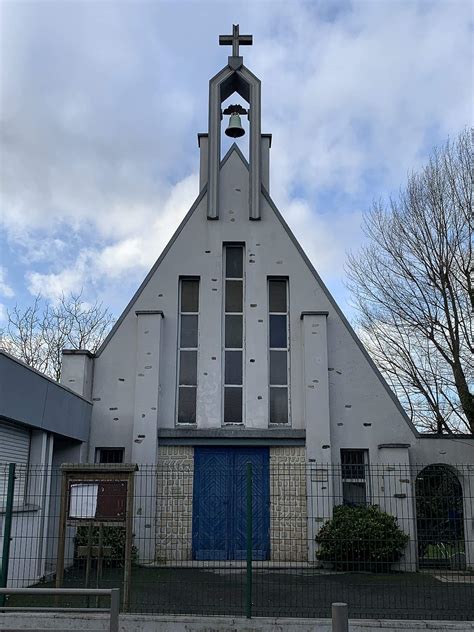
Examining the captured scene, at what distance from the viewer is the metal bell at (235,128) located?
61.9ft

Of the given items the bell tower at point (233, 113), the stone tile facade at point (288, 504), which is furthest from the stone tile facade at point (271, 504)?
the bell tower at point (233, 113)

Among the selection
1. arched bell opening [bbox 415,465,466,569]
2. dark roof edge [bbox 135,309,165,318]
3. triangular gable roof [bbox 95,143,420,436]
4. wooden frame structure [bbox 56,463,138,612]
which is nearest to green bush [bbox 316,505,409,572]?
arched bell opening [bbox 415,465,466,569]

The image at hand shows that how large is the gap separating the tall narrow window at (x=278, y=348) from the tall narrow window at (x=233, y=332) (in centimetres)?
80

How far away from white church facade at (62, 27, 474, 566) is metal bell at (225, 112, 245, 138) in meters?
0.41

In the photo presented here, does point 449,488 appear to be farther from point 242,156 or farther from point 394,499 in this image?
point 242,156

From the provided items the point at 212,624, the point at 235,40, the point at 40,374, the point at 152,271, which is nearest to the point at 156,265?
the point at 152,271

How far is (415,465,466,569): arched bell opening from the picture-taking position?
11.0 m

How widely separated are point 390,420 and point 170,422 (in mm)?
5605

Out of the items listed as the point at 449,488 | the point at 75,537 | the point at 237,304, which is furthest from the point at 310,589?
the point at 237,304

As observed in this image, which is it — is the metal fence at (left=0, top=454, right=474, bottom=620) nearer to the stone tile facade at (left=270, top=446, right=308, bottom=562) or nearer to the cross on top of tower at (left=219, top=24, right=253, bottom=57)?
the stone tile facade at (left=270, top=446, right=308, bottom=562)

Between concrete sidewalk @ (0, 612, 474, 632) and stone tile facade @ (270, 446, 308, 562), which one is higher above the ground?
stone tile facade @ (270, 446, 308, 562)

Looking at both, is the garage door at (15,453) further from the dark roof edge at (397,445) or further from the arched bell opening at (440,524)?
the dark roof edge at (397,445)

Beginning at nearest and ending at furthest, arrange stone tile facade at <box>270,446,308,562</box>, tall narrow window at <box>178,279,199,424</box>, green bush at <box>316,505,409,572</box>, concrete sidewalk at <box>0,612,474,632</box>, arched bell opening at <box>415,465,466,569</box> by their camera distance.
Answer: concrete sidewalk at <box>0,612,474,632</box>
arched bell opening at <box>415,465,466,569</box>
green bush at <box>316,505,409,572</box>
stone tile facade at <box>270,446,308,562</box>
tall narrow window at <box>178,279,199,424</box>

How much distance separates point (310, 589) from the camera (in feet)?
36.6
